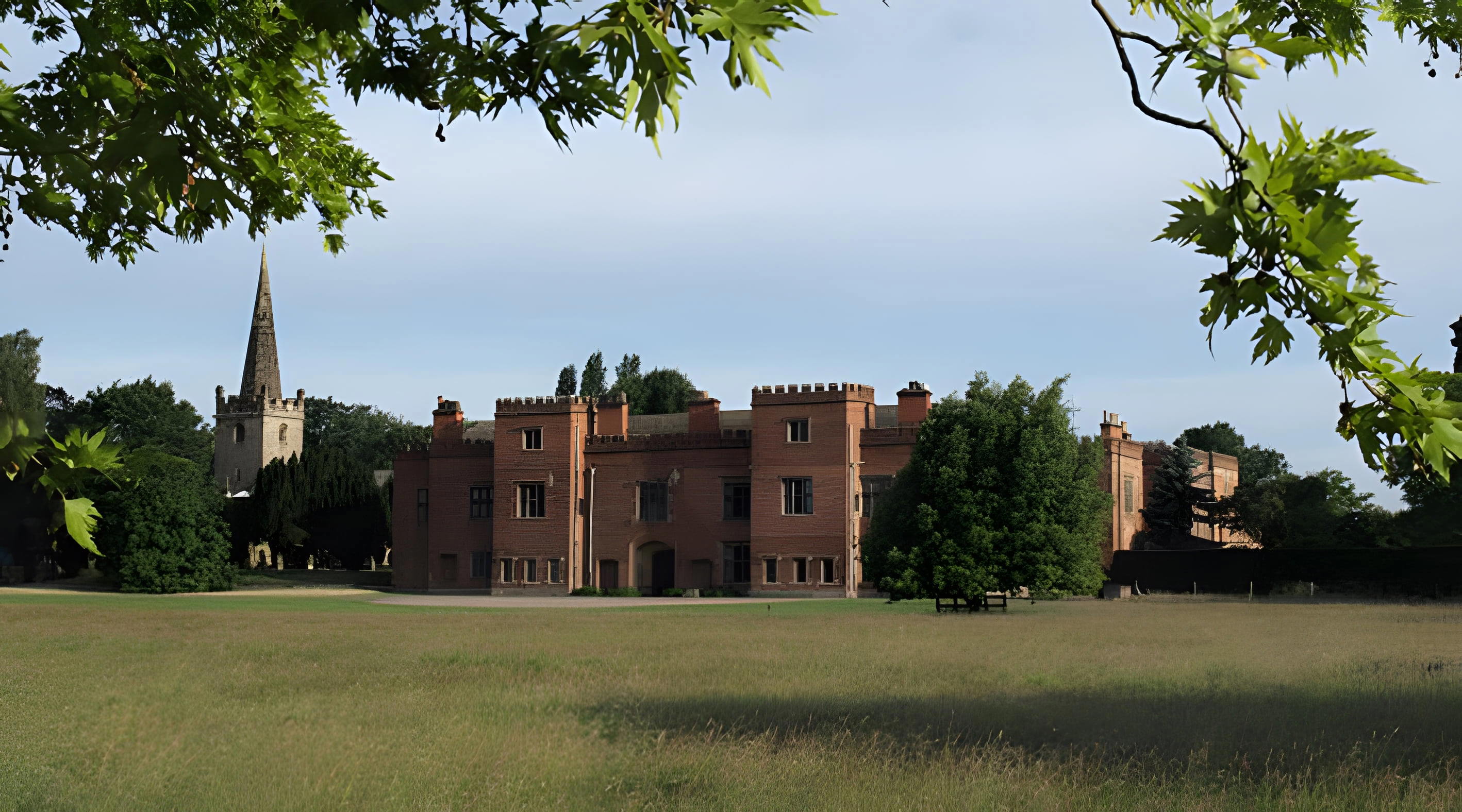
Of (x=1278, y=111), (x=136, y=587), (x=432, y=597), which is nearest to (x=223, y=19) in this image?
(x=1278, y=111)

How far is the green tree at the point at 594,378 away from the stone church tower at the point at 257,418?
23417mm

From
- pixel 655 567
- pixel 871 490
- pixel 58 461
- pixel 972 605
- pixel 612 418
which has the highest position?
pixel 612 418

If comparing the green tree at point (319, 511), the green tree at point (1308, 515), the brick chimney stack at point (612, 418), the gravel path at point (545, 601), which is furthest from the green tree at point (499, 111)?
the green tree at point (319, 511)

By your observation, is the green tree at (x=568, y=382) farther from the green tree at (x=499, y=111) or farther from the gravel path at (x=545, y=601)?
the green tree at (x=499, y=111)

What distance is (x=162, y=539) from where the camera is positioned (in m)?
53.9

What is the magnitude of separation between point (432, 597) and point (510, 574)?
7.27 metres

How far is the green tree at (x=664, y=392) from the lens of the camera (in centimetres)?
8950

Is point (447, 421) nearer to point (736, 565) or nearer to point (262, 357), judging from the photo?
point (736, 565)

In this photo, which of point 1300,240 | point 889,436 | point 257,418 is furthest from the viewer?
point 257,418

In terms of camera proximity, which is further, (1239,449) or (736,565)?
(1239,449)

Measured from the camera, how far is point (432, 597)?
51500 mm

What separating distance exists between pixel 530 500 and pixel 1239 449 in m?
68.5

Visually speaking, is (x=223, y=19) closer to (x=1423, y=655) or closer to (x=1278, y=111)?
(x=1278, y=111)

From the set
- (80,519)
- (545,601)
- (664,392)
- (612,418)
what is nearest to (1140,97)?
(80,519)
